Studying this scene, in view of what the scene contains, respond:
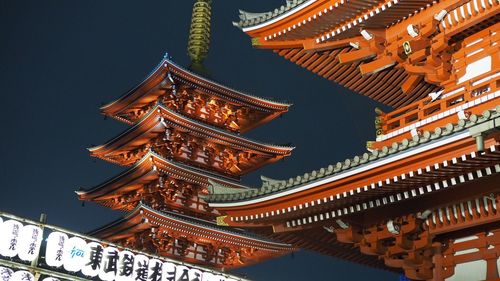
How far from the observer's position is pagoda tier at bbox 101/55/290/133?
28688mm

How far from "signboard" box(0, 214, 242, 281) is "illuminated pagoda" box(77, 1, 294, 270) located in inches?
347

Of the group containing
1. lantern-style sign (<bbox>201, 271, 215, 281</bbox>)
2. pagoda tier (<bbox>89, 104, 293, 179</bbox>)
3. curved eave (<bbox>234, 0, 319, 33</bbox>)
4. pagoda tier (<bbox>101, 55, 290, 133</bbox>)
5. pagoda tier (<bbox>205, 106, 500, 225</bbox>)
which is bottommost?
lantern-style sign (<bbox>201, 271, 215, 281</bbox>)

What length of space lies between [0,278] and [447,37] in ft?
37.3

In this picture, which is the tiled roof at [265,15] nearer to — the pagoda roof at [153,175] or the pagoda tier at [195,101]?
the pagoda roof at [153,175]

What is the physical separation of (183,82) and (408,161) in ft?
66.6

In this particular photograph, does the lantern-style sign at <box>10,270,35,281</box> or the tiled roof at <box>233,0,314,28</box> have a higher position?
the tiled roof at <box>233,0,314,28</box>

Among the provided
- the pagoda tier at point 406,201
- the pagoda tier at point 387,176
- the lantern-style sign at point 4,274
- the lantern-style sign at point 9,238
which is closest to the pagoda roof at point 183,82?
the lantern-style sign at point 9,238

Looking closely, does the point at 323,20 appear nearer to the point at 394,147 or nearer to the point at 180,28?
the point at 394,147

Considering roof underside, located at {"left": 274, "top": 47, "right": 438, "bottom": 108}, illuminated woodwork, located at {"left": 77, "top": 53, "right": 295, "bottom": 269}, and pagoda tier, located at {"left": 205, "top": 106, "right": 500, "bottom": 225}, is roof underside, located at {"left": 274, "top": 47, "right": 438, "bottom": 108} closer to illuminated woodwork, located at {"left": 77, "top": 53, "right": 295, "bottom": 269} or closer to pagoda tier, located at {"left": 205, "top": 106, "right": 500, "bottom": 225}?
pagoda tier, located at {"left": 205, "top": 106, "right": 500, "bottom": 225}

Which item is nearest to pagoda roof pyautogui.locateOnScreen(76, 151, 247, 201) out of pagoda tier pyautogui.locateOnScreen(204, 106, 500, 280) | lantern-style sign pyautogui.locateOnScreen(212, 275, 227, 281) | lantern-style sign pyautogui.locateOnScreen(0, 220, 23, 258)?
lantern-style sign pyautogui.locateOnScreen(212, 275, 227, 281)

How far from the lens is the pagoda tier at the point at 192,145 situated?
27938 millimetres

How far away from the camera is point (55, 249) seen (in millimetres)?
15156

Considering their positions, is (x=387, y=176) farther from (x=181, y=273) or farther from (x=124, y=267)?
(x=124, y=267)

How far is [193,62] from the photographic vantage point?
33.1 metres
